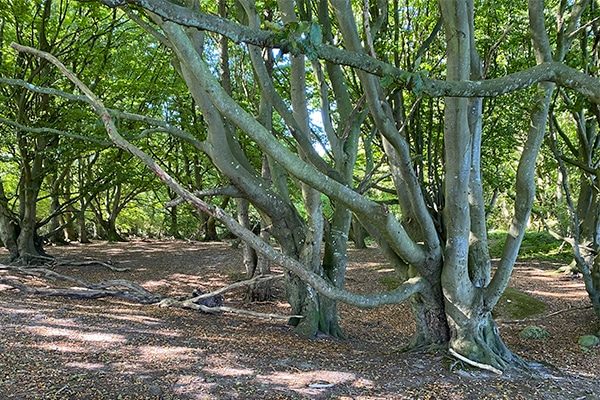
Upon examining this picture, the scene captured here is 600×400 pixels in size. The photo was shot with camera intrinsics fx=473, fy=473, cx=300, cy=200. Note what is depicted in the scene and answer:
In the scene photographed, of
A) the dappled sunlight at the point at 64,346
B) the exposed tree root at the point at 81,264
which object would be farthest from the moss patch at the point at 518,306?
the exposed tree root at the point at 81,264

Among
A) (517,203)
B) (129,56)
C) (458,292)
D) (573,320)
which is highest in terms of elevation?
(129,56)

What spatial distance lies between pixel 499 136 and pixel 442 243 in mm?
4179

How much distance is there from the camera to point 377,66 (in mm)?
2721

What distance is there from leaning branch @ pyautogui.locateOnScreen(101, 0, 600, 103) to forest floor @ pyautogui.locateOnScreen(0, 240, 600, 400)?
2502 mm

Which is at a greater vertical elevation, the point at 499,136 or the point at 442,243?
the point at 499,136

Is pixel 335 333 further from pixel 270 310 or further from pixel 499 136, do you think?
pixel 499 136

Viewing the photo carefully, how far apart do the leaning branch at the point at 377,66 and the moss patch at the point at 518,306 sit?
636 cm

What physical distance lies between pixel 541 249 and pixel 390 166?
533 inches

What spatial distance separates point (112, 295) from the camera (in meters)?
8.08

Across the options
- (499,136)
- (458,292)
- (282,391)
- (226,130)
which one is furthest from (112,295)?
(499,136)

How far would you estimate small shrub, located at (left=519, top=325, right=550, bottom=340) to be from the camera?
688 cm

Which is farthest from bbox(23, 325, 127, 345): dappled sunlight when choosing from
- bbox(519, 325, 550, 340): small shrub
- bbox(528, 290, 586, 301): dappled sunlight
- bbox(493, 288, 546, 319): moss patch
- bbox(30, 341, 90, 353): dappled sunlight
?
bbox(528, 290, 586, 301): dappled sunlight

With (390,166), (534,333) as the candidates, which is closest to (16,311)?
(390,166)

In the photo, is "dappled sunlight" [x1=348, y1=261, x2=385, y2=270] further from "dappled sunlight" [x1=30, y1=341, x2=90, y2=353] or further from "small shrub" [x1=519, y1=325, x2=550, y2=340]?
"dappled sunlight" [x1=30, y1=341, x2=90, y2=353]
